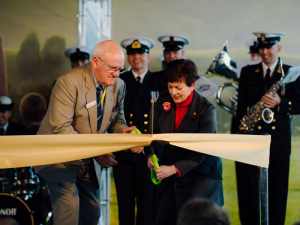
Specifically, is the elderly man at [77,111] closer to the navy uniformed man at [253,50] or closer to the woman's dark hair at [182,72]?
the woman's dark hair at [182,72]

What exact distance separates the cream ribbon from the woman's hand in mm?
254

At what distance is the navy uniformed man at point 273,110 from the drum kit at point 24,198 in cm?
223

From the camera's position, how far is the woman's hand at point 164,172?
292cm

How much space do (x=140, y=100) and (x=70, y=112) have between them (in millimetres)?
1318

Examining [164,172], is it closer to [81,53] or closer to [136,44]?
[136,44]

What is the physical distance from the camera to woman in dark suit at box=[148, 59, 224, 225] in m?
3.01

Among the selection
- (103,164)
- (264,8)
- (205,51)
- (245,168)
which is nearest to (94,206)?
(103,164)

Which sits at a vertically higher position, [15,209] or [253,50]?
[253,50]

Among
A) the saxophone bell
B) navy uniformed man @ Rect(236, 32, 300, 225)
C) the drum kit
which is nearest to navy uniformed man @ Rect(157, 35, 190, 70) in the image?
navy uniformed man @ Rect(236, 32, 300, 225)

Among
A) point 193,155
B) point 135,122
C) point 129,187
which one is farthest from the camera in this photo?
point 135,122

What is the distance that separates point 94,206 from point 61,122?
35.7 inches

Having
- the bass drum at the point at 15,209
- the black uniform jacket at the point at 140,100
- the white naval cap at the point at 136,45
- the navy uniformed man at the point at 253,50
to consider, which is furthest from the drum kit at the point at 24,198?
the navy uniformed man at the point at 253,50

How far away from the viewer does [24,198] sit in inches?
177

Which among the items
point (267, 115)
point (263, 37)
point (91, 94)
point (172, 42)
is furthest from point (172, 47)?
point (91, 94)
